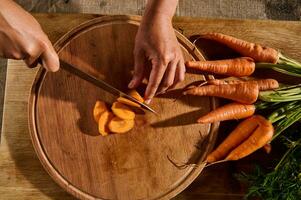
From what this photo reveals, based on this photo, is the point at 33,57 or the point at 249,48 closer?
the point at 33,57

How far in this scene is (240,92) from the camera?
67.8 inches

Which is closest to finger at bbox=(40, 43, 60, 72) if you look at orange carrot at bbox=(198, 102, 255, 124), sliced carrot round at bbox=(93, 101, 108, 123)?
sliced carrot round at bbox=(93, 101, 108, 123)

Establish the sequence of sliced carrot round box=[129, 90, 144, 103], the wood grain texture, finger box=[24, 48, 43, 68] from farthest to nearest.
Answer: the wood grain texture, sliced carrot round box=[129, 90, 144, 103], finger box=[24, 48, 43, 68]

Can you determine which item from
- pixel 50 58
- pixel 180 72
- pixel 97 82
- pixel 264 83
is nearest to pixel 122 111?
pixel 97 82

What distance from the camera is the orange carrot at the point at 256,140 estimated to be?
1.67 metres

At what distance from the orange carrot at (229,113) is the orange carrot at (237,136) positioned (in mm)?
36

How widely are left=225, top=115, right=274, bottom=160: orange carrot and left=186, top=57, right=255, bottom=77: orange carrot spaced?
218 millimetres

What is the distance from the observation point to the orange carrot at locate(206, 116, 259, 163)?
5.63 ft

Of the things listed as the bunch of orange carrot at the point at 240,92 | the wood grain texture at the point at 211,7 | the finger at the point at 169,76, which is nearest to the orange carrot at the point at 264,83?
the bunch of orange carrot at the point at 240,92

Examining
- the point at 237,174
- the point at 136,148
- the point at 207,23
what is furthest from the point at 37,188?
the point at 207,23

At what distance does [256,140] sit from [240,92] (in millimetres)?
217

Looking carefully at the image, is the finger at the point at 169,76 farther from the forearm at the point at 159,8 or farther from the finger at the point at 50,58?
the finger at the point at 50,58

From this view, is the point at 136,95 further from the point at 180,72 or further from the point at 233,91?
the point at 233,91

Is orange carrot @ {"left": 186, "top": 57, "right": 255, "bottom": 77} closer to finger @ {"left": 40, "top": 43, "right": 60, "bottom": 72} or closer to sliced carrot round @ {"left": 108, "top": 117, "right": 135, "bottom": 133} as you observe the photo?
sliced carrot round @ {"left": 108, "top": 117, "right": 135, "bottom": 133}
